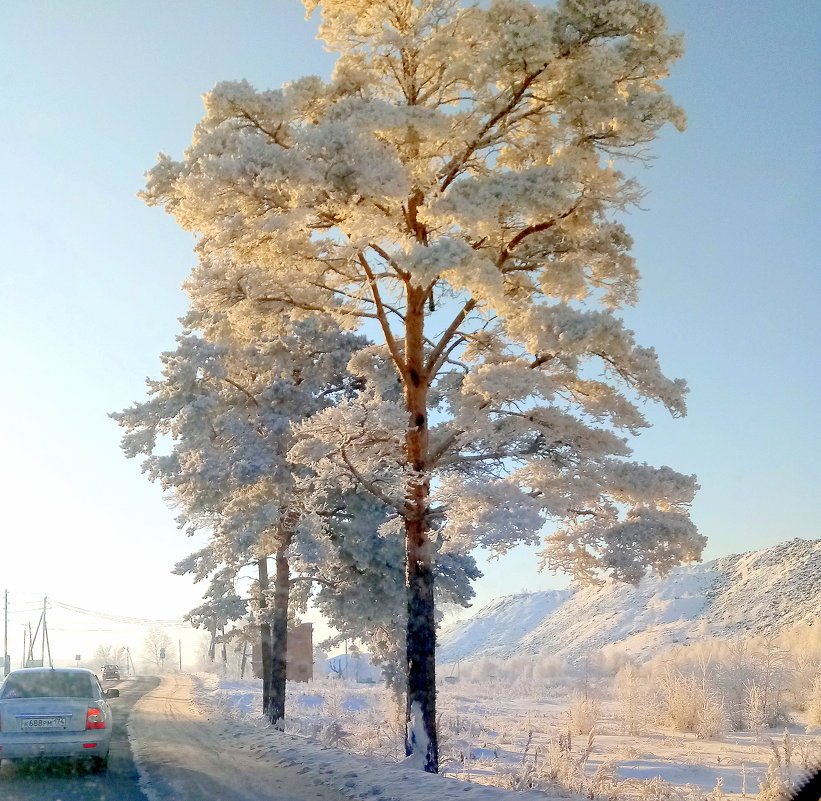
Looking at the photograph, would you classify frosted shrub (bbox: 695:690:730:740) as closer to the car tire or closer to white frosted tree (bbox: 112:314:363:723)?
white frosted tree (bbox: 112:314:363:723)

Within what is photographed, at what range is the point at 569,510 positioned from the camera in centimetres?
1121

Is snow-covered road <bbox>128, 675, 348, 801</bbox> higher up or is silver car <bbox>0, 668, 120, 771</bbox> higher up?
silver car <bbox>0, 668, 120, 771</bbox>

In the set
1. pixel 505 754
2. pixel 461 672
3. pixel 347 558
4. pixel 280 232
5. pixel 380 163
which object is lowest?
pixel 461 672

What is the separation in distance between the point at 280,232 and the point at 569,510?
18.9 feet

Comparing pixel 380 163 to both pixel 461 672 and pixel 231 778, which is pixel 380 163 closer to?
pixel 231 778

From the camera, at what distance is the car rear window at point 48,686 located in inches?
425

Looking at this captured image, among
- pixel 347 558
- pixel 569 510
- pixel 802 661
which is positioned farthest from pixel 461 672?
pixel 569 510

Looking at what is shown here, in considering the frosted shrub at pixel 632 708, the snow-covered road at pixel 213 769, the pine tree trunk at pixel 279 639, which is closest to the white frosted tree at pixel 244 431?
the pine tree trunk at pixel 279 639

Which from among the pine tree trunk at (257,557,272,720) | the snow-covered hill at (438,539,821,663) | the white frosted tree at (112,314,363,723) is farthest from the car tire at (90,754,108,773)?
the snow-covered hill at (438,539,821,663)

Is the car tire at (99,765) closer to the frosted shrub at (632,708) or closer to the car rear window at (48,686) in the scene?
the car rear window at (48,686)

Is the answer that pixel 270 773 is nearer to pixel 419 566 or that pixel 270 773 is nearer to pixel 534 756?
pixel 419 566

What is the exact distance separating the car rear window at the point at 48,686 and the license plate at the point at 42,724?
505mm

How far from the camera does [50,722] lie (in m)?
10.3

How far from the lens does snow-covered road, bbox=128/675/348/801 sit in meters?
9.05
